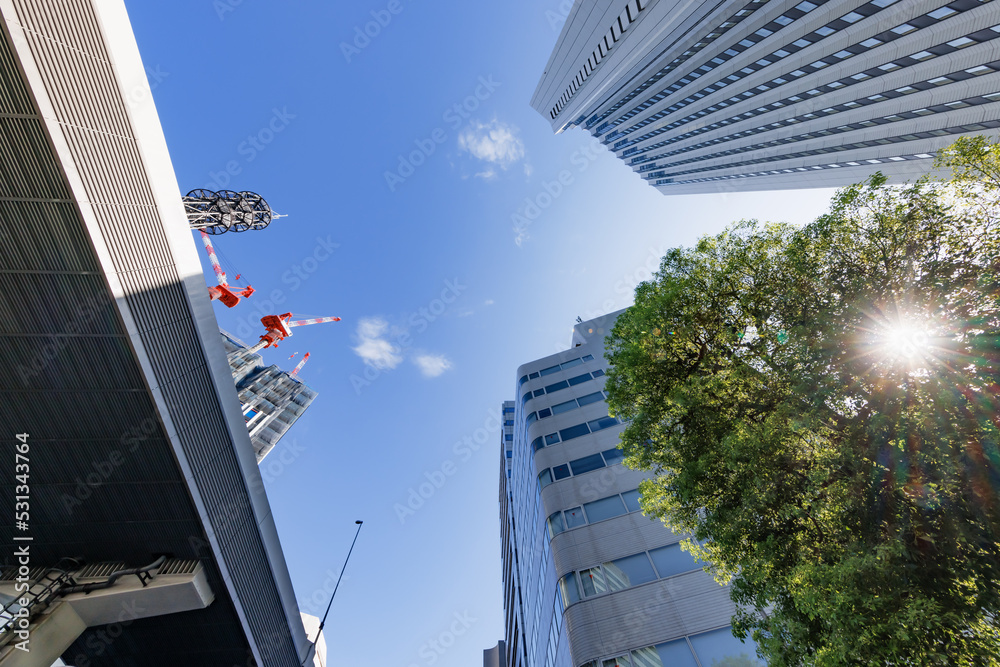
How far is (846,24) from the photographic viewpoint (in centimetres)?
2494

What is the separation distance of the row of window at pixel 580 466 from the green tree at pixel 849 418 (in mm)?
9781

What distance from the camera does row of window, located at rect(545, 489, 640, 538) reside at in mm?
15953

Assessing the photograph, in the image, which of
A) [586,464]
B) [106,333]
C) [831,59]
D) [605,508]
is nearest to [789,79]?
[831,59]

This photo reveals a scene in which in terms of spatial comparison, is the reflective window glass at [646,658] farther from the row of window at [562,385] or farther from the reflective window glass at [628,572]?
the row of window at [562,385]

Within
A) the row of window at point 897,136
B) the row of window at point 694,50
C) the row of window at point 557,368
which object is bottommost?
the row of window at point 557,368

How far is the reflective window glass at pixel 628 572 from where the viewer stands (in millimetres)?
13453

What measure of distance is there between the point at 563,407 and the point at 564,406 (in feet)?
0.32

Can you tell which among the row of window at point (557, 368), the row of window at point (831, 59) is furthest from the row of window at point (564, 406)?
the row of window at point (831, 59)

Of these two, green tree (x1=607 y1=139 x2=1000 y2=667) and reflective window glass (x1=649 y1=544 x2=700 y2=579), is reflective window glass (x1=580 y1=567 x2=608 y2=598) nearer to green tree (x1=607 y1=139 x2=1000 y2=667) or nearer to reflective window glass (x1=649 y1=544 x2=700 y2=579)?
reflective window glass (x1=649 y1=544 x2=700 y2=579)

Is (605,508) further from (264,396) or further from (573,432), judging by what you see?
(264,396)

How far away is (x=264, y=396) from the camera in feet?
269

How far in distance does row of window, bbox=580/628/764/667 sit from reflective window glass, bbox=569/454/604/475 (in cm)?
752

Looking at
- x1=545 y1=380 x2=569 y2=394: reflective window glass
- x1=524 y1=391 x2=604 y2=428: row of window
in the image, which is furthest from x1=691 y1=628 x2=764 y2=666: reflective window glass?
x1=545 y1=380 x2=569 y2=394: reflective window glass

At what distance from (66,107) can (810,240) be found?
53.8ft
